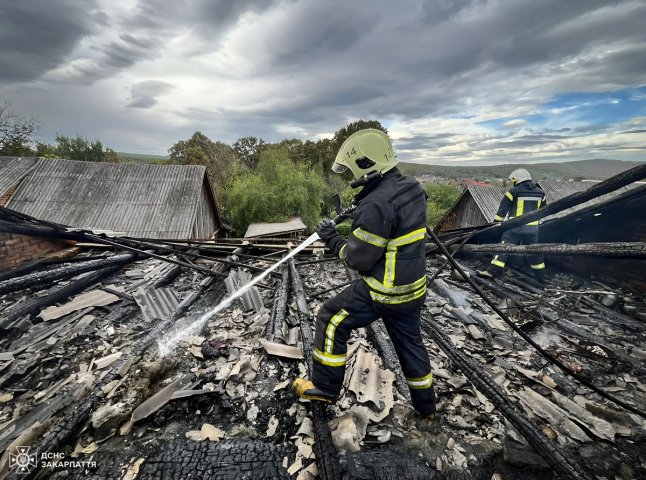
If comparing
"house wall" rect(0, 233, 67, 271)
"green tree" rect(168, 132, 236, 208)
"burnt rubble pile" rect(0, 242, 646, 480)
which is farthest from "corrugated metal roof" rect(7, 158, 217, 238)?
"green tree" rect(168, 132, 236, 208)

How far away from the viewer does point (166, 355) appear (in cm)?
293

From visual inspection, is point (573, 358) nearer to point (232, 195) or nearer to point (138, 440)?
point (138, 440)

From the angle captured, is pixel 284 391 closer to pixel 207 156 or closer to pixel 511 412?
pixel 511 412

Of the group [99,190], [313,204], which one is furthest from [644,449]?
[313,204]

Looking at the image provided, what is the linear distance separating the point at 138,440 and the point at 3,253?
4605mm

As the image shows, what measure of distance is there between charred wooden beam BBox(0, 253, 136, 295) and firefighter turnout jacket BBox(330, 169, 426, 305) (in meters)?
4.31

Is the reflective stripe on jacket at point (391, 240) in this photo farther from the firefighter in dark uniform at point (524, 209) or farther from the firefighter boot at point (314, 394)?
the firefighter in dark uniform at point (524, 209)

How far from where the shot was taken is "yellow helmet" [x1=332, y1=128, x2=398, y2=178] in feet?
6.97

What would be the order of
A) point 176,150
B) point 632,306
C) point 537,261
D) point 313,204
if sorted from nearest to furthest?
point 632,306 < point 537,261 < point 313,204 < point 176,150

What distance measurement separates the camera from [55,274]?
4.07 meters

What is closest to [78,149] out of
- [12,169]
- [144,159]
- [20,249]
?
[12,169]

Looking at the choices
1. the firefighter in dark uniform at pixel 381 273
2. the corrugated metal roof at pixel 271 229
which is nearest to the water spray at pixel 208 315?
the firefighter in dark uniform at pixel 381 273

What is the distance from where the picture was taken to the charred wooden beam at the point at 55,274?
11.3 ft

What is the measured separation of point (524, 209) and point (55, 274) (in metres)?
8.18
